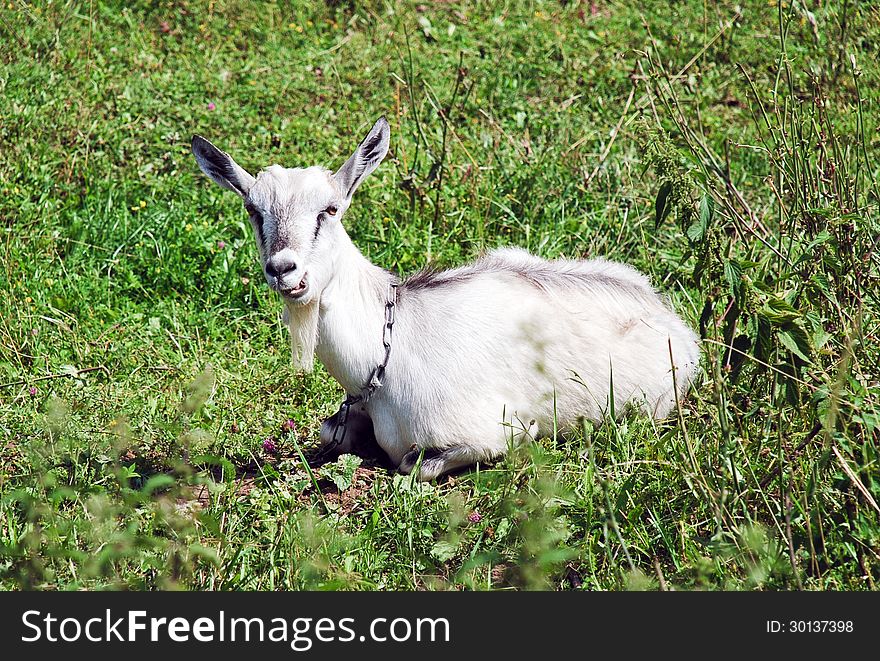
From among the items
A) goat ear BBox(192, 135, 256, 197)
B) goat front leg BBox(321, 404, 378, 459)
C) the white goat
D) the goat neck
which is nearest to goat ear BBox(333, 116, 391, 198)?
the white goat

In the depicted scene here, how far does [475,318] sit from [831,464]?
1.53 meters

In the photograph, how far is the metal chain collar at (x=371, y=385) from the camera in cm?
409

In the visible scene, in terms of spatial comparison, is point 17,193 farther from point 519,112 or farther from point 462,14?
point 462,14

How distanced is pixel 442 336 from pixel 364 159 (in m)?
0.80

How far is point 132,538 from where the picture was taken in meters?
3.16

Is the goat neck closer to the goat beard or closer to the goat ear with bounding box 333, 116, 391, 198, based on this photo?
the goat beard

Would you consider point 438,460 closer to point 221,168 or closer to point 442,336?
point 442,336

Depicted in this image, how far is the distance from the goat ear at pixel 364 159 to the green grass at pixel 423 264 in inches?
38.3

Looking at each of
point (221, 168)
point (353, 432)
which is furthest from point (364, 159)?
point (353, 432)

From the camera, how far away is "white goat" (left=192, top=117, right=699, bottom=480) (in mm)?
3863

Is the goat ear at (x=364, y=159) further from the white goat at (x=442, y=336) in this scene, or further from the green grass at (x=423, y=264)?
the green grass at (x=423, y=264)

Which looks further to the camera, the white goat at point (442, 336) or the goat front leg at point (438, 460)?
the goat front leg at point (438, 460)

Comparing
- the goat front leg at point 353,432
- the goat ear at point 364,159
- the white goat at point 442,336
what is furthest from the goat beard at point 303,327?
the goat ear at point 364,159

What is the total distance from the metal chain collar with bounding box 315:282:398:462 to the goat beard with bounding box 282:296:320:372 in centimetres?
26
